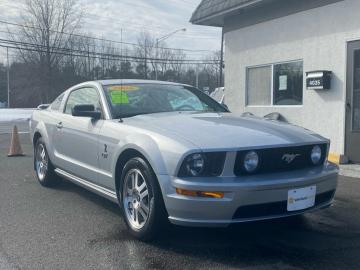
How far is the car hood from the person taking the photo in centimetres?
381

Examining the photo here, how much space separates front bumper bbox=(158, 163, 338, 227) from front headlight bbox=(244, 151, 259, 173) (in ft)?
0.26

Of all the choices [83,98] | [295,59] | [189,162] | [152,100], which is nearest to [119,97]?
[152,100]

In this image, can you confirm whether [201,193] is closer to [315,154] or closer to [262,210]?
[262,210]

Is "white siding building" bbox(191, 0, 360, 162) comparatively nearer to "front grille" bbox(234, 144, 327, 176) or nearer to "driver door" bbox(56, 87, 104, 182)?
"front grille" bbox(234, 144, 327, 176)

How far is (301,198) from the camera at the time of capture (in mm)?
3898

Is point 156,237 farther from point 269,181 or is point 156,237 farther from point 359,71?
point 359,71

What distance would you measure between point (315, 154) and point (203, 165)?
1174mm

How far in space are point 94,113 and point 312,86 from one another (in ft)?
19.3

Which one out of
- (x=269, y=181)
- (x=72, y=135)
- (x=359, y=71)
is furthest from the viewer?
(x=359, y=71)

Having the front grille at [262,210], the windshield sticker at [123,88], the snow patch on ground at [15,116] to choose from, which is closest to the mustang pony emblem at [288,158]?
the front grille at [262,210]

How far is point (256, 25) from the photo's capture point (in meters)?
11.3

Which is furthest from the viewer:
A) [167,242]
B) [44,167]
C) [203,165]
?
[44,167]

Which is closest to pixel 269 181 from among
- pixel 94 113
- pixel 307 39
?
pixel 94 113

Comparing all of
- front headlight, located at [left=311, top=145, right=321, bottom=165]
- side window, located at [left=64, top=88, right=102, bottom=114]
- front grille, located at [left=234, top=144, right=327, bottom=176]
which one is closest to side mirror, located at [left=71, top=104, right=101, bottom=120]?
side window, located at [left=64, top=88, right=102, bottom=114]
